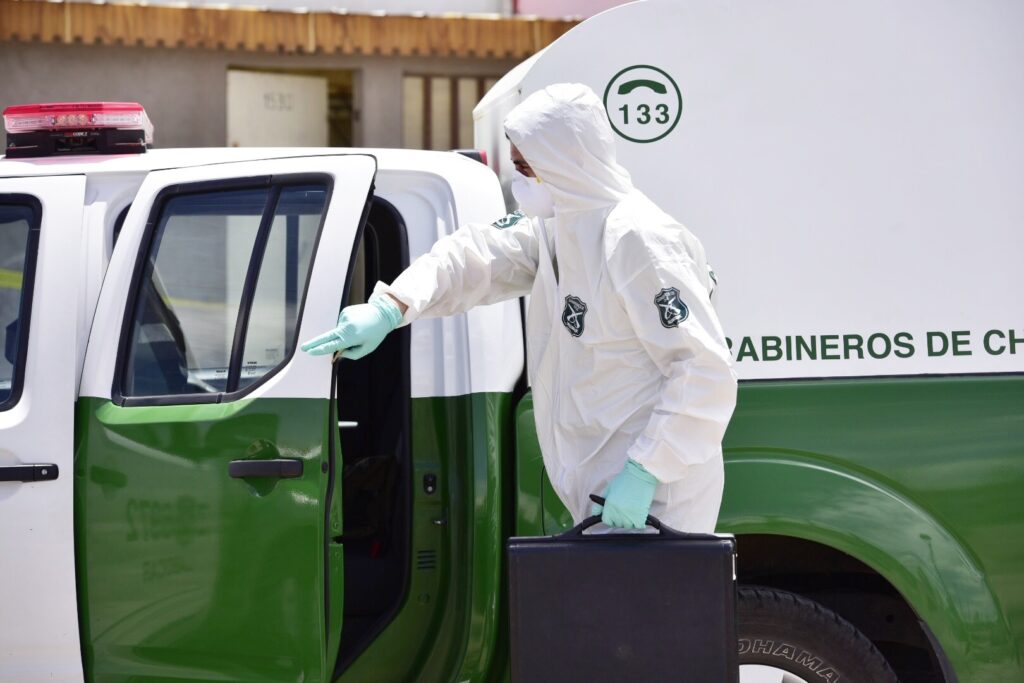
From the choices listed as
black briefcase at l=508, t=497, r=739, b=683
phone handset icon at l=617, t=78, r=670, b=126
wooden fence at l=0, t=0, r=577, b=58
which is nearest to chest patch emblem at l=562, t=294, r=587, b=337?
black briefcase at l=508, t=497, r=739, b=683

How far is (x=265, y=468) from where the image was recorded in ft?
9.48

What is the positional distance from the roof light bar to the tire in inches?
78.3

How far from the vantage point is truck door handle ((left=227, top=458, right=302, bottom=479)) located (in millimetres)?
2889

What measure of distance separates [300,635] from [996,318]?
1.86 metres

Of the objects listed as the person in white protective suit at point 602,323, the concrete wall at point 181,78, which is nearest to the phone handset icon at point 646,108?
the person in white protective suit at point 602,323

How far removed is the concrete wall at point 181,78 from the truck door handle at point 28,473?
583 centimetres

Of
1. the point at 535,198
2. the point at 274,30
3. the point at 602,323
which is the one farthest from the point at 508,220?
the point at 274,30

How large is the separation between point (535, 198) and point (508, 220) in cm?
26

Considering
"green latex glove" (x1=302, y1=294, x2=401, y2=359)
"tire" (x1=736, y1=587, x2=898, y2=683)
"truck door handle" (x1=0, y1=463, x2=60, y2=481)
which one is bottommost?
"tire" (x1=736, y1=587, x2=898, y2=683)

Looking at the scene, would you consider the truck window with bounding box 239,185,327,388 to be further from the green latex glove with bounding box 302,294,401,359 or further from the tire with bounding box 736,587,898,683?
the tire with bounding box 736,587,898,683

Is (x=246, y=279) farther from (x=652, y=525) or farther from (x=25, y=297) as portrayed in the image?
(x=652, y=525)

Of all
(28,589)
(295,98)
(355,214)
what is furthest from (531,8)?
(28,589)

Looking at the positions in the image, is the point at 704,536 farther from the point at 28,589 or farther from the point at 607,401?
the point at 28,589

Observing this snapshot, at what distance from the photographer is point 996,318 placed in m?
3.09
